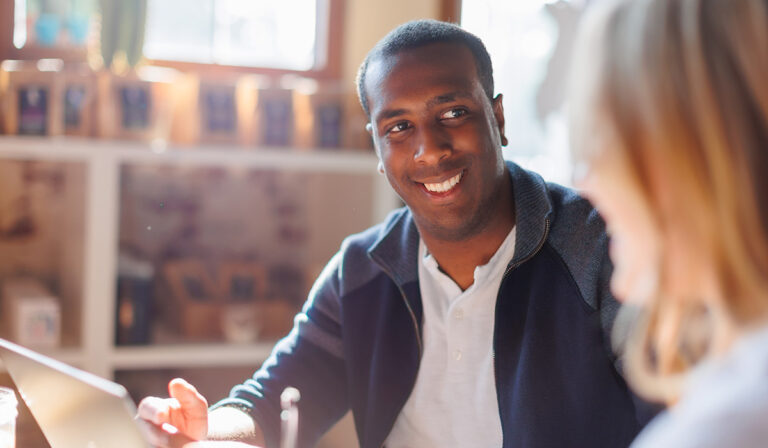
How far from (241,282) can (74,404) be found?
1.67m

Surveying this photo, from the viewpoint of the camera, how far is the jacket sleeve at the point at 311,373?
149cm

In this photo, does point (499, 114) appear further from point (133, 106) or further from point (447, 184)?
point (133, 106)

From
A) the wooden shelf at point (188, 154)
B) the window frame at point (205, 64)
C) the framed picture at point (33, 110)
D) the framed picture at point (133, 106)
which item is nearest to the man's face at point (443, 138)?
the wooden shelf at point (188, 154)

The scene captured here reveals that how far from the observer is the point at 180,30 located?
2740 millimetres

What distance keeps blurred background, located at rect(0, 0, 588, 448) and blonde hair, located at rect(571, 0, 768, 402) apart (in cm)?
181

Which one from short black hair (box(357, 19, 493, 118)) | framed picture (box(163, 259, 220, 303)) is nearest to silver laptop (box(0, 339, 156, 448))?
short black hair (box(357, 19, 493, 118))

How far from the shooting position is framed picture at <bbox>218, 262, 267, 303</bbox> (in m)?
2.56

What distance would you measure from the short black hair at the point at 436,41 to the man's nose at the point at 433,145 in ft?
0.44

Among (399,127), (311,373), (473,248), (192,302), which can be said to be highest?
(399,127)

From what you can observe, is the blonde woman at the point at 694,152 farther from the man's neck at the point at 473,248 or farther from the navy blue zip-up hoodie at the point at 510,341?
the man's neck at the point at 473,248

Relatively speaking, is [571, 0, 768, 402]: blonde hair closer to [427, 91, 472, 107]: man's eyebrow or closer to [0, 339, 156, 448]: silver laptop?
[0, 339, 156, 448]: silver laptop

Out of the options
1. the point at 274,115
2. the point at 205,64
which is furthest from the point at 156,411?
the point at 205,64

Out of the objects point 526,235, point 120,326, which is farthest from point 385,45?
point 120,326

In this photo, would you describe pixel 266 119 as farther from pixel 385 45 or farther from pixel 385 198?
pixel 385 45
